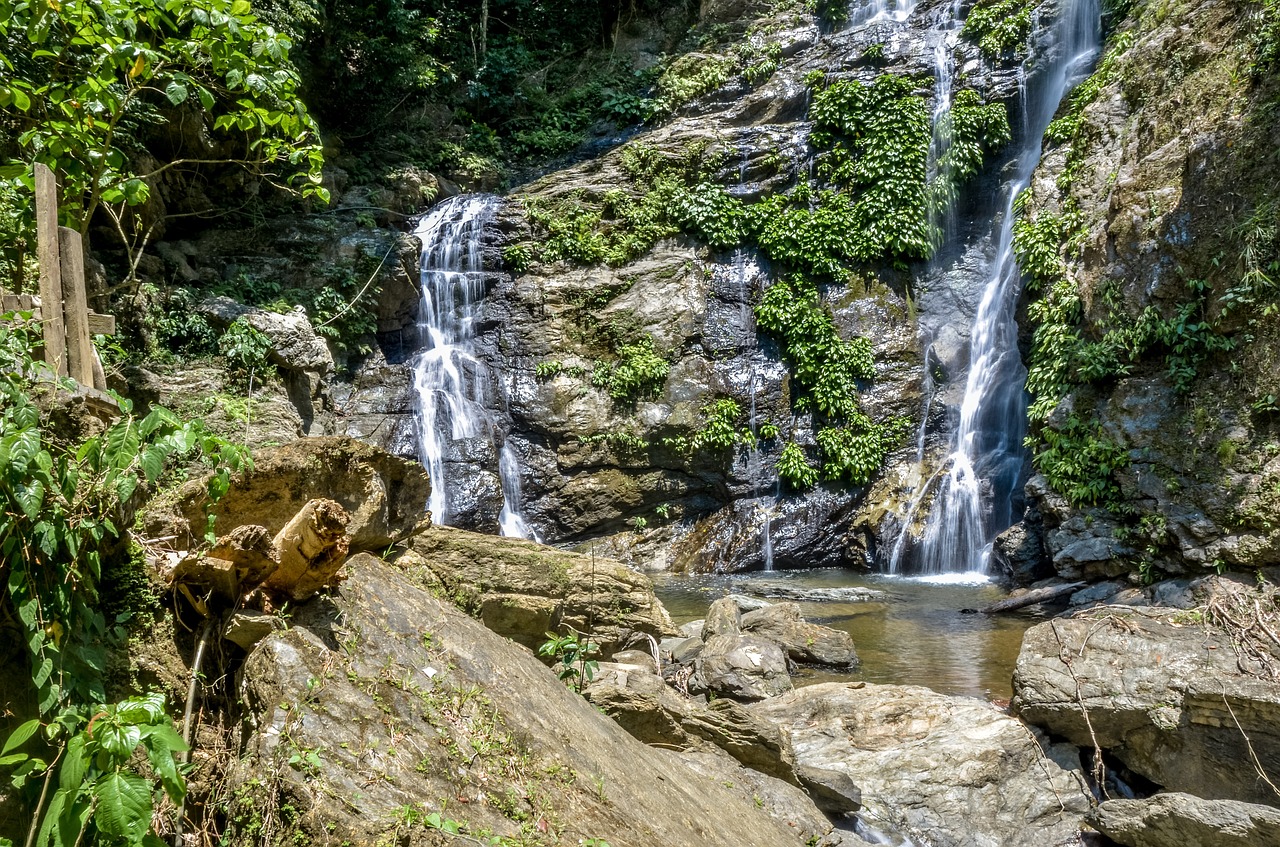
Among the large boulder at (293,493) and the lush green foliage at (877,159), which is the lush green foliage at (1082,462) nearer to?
the lush green foliage at (877,159)

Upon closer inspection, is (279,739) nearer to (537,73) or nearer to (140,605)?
(140,605)

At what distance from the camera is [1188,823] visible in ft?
12.7

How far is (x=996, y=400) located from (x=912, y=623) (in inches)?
216

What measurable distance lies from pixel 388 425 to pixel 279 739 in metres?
11.2

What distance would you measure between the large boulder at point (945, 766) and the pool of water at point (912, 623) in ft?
4.68

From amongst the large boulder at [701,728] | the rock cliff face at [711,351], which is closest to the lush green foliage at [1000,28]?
the rock cliff face at [711,351]

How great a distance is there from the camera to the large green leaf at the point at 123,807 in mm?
1723

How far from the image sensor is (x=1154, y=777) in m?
4.70

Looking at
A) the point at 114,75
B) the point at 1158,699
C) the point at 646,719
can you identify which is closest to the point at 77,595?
the point at 646,719

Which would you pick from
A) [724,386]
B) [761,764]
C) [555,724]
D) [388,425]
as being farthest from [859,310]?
[555,724]

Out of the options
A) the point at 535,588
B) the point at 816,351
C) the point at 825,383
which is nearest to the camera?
the point at 535,588

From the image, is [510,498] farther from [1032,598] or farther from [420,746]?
[420,746]

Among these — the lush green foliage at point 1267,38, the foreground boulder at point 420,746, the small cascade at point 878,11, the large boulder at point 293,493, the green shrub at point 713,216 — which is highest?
the small cascade at point 878,11

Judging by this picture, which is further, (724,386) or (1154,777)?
(724,386)
